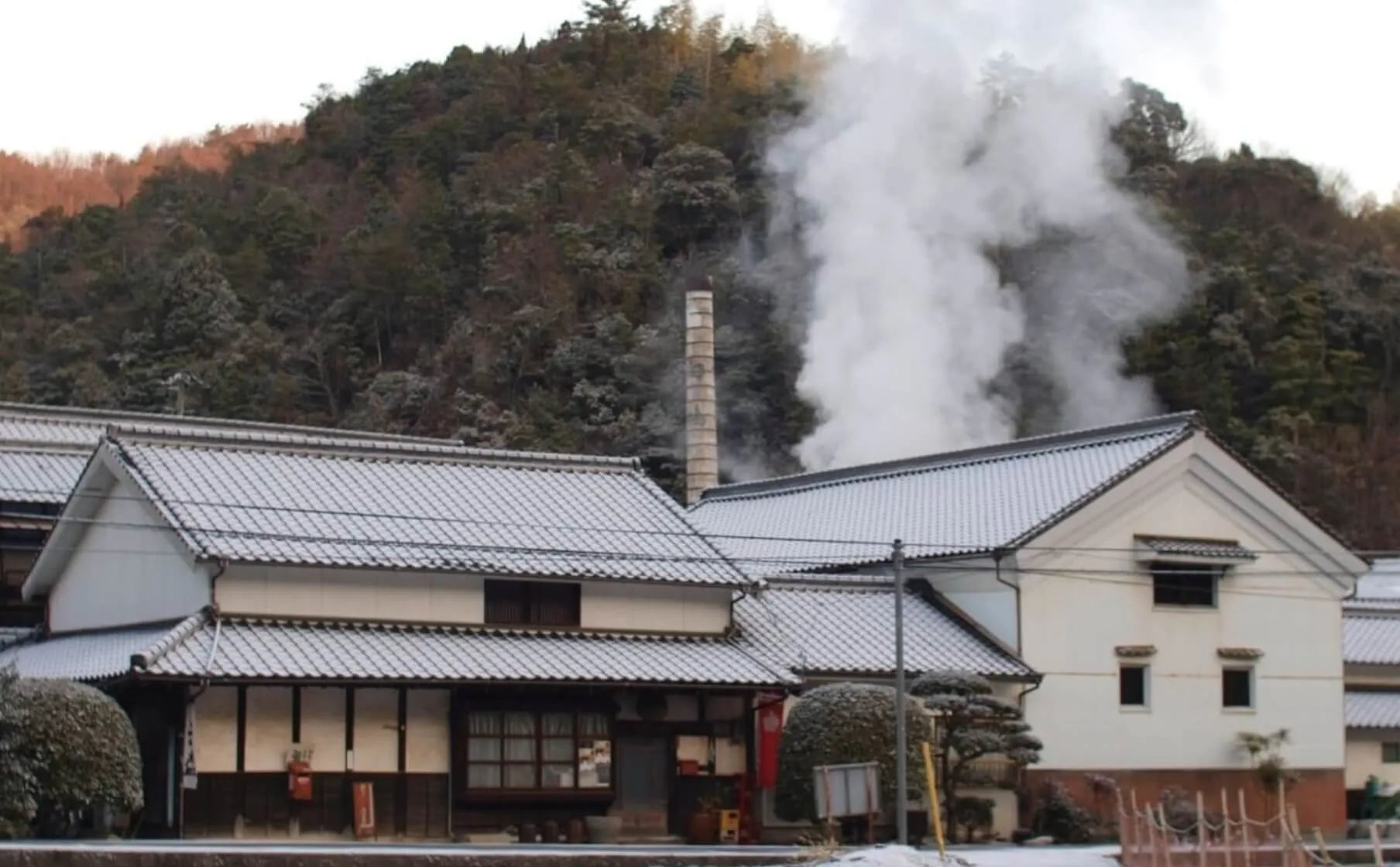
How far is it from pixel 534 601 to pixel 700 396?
21926 mm

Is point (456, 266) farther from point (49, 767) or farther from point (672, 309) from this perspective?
point (49, 767)

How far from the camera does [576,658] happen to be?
30359 mm

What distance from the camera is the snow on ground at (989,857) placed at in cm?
2198

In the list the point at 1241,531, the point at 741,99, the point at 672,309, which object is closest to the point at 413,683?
the point at 1241,531

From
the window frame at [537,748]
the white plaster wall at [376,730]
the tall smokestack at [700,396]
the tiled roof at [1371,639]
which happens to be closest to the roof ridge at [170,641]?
the white plaster wall at [376,730]

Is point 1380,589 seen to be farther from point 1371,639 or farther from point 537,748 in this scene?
point 537,748

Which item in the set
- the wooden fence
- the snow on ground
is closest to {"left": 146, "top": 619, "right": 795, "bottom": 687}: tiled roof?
the snow on ground

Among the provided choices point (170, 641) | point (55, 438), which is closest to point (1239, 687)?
point (170, 641)

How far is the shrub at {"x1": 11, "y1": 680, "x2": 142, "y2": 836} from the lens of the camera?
→ 24797mm

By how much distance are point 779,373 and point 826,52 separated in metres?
28.1

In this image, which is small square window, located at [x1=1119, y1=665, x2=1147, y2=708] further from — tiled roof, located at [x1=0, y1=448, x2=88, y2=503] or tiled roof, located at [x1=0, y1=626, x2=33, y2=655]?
tiled roof, located at [x1=0, y1=448, x2=88, y2=503]

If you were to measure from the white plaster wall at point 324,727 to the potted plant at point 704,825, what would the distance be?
5382 mm

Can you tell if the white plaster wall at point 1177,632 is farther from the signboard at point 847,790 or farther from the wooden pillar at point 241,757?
the wooden pillar at point 241,757

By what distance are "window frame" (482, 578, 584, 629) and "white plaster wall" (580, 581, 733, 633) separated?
12cm
